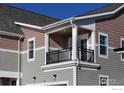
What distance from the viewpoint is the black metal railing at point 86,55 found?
17836 mm

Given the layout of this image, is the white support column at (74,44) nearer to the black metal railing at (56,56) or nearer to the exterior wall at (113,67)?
the black metal railing at (56,56)

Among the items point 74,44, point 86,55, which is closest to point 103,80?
point 86,55

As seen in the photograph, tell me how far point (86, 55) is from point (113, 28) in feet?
10.4

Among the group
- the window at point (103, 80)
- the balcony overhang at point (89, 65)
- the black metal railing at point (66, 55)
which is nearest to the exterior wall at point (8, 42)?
the black metal railing at point (66, 55)

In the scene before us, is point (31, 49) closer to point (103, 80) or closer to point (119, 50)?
Result: point (103, 80)

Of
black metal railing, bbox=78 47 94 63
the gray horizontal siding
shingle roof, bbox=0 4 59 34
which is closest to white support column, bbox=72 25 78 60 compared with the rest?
black metal railing, bbox=78 47 94 63

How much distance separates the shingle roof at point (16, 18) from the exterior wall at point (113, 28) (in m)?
5.26

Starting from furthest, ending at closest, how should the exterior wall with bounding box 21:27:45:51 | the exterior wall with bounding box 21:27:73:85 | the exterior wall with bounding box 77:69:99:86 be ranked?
the exterior wall with bounding box 21:27:45:51, the exterior wall with bounding box 21:27:73:85, the exterior wall with bounding box 77:69:99:86

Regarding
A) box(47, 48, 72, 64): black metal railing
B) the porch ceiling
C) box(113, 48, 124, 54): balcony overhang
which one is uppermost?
the porch ceiling

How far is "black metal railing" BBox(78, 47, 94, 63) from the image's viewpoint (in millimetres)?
17836

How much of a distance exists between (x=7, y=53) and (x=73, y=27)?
547 centimetres

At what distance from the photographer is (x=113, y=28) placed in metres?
19.9

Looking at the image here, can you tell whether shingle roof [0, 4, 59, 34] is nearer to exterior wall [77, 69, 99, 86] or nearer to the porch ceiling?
the porch ceiling
